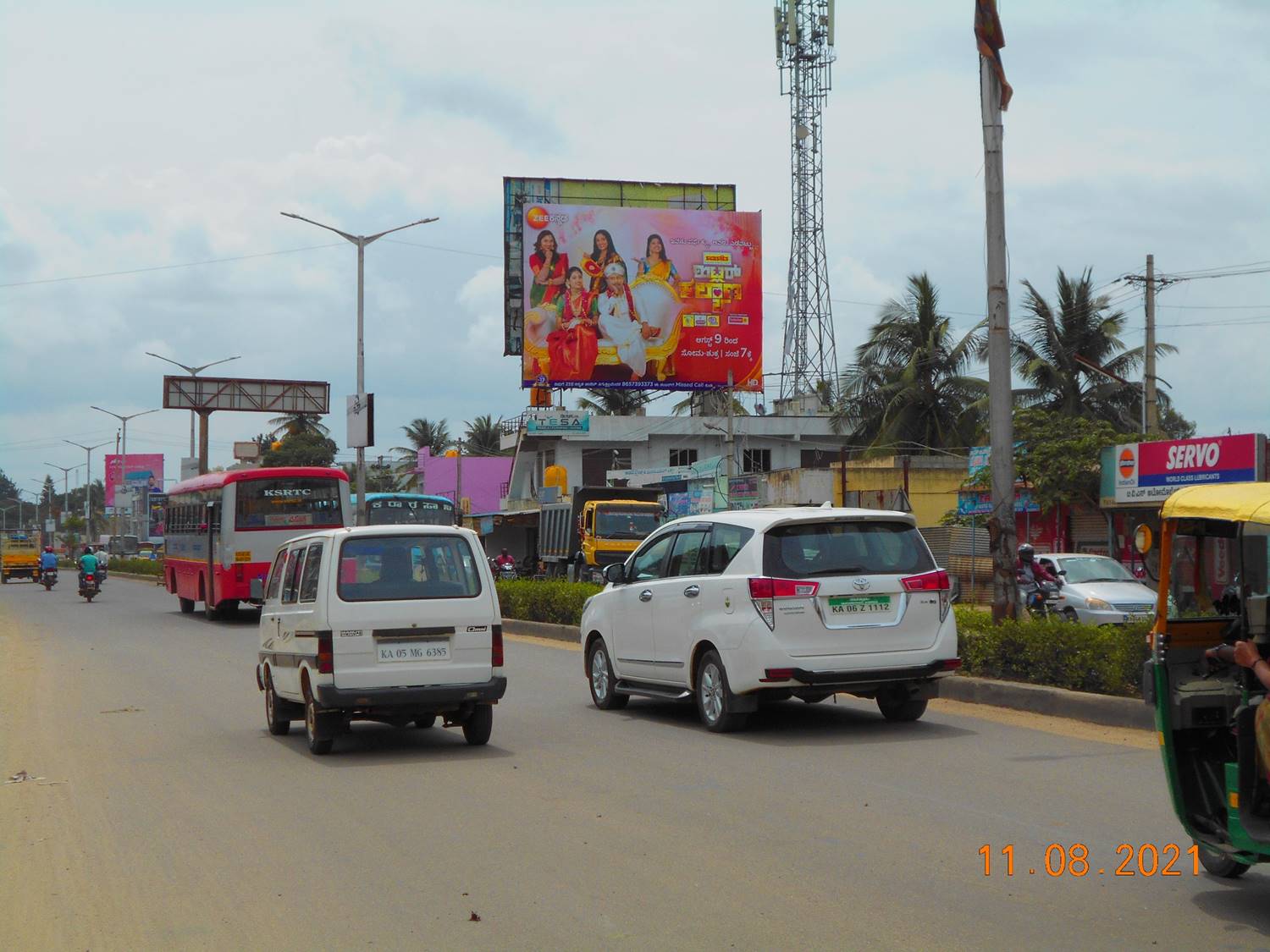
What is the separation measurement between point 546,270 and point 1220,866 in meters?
43.0

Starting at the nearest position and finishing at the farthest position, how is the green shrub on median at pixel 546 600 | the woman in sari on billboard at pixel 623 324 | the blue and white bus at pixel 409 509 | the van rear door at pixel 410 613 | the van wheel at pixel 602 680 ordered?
the van rear door at pixel 410 613
the van wheel at pixel 602 680
the green shrub on median at pixel 546 600
the blue and white bus at pixel 409 509
the woman in sari on billboard at pixel 623 324

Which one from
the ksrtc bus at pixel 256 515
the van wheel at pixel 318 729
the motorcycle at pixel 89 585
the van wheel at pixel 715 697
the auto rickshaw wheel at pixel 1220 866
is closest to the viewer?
the auto rickshaw wheel at pixel 1220 866

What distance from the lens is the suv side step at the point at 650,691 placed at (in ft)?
40.5

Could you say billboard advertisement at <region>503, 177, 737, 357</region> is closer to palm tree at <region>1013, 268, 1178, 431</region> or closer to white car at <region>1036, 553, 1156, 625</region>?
palm tree at <region>1013, 268, 1178, 431</region>

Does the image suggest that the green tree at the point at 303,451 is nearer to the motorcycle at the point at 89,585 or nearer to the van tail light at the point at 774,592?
the motorcycle at the point at 89,585

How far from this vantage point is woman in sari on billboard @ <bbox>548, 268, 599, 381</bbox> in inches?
1914

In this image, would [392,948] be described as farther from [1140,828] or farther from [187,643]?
[187,643]

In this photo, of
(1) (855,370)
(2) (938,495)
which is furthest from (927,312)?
(2) (938,495)

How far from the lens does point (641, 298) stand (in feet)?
162

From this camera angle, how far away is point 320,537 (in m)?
11.4

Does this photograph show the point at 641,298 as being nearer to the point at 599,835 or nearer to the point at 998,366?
the point at 998,366

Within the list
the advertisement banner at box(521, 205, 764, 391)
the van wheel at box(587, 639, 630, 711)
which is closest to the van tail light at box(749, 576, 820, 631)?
the van wheel at box(587, 639, 630, 711)

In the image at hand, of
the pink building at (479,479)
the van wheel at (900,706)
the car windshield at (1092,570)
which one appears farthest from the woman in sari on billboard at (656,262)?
the van wheel at (900,706)

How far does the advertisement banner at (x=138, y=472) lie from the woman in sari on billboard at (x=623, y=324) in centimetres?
8103
